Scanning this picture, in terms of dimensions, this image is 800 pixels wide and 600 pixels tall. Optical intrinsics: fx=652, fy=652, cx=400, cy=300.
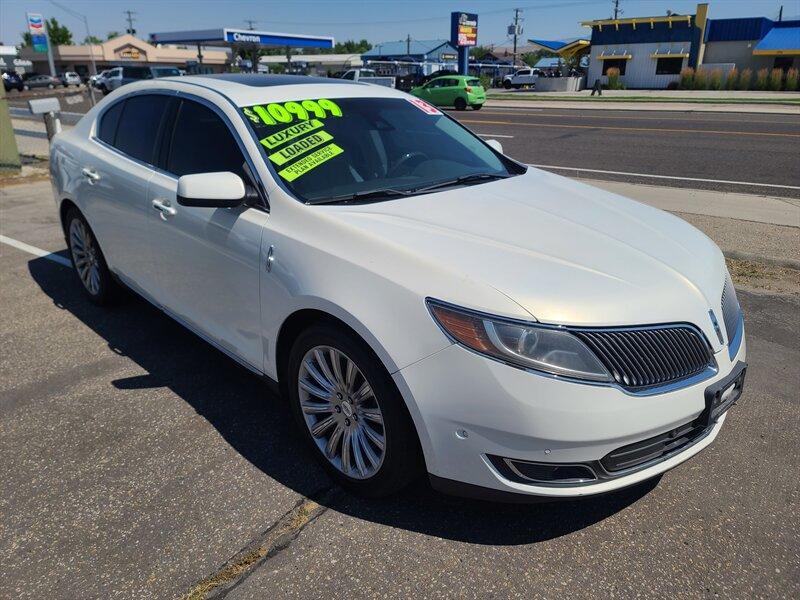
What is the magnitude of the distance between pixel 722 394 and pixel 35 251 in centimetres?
653

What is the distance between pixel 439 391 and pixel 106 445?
6.24ft

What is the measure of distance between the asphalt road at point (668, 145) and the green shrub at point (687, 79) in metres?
26.9

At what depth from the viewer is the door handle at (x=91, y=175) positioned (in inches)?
173

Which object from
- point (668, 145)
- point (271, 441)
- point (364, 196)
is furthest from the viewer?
point (668, 145)

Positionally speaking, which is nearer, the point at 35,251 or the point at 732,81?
the point at 35,251

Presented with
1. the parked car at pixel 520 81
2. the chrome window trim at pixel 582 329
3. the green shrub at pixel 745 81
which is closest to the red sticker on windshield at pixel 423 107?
the chrome window trim at pixel 582 329

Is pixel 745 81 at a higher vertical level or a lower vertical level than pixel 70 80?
lower

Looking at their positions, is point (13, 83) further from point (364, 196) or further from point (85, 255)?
point (364, 196)

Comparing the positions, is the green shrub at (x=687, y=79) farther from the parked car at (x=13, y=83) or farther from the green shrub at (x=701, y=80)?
the parked car at (x=13, y=83)

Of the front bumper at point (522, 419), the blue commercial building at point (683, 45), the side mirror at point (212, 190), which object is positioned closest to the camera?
the front bumper at point (522, 419)

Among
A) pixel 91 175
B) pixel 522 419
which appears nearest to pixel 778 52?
pixel 91 175

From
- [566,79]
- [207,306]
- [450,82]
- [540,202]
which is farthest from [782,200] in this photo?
[566,79]

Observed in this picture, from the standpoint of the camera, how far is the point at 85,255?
4.97 m

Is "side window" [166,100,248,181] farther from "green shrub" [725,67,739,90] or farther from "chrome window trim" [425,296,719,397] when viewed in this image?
"green shrub" [725,67,739,90]
